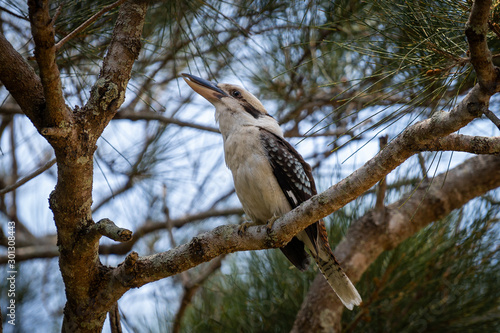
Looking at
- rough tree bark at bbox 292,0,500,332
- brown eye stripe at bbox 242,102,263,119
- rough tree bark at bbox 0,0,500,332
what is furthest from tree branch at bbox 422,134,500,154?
brown eye stripe at bbox 242,102,263,119

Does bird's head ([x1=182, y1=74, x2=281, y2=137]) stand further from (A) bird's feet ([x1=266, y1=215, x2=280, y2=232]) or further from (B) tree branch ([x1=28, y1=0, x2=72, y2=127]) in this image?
(B) tree branch ([x1=28, y1=0, x2=72, y2=127])

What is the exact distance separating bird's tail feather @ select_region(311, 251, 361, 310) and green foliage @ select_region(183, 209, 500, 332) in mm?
468

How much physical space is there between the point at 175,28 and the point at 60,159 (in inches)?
76.9

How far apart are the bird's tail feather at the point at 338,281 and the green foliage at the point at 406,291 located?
468mm

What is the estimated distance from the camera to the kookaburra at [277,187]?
9.38 feet

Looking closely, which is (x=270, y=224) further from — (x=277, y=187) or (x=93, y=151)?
(x=93, y=151)

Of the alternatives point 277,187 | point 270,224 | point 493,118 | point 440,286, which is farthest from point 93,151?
point 440,286

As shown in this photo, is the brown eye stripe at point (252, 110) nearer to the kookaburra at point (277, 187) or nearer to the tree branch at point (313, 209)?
the kookaburra at point (277, 187)

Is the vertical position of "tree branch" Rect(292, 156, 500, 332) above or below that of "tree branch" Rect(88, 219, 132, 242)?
below

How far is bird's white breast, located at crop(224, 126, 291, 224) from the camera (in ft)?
9.34

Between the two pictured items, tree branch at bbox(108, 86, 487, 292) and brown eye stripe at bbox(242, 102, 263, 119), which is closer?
tree branch at bbox(108, 86, 487, 292)

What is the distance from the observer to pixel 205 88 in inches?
131

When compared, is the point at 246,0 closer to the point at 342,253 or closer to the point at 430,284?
the point at 342,253

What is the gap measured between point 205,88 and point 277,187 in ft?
2.99
